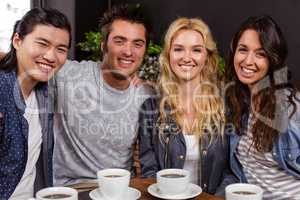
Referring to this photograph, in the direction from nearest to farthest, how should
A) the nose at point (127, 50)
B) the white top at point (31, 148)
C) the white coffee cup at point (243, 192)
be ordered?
the white coffee cup at point (243, 192)
the white top at point (31, 148)
the nose at point (127, 50)

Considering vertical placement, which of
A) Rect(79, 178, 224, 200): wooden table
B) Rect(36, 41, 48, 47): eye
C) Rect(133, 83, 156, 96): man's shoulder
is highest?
Rect(36, 41, 48, 47): eye

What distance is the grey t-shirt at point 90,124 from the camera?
2277 millimetres

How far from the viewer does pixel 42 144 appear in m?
2.09

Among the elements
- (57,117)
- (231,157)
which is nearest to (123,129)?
(57,117)

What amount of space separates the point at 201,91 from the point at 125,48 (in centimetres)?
47

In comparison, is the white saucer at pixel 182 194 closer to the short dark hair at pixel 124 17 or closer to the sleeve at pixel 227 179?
the sleeve at pixel 227 179

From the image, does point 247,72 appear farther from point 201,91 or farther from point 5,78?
point 5,78

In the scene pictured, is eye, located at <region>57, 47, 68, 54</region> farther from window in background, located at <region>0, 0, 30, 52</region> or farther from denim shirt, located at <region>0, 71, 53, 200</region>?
window in background, located at <region>0, 0, 30, 52</region>

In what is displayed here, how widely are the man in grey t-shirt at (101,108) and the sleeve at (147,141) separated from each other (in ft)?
0.13

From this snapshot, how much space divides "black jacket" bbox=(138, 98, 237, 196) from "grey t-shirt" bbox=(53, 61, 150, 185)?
0.33 feet

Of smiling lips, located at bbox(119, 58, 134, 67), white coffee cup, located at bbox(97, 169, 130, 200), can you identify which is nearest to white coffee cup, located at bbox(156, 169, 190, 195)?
white coffee cup, located at bbox(97, 169, 130, 200)

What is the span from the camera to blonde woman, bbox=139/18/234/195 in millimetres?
2170

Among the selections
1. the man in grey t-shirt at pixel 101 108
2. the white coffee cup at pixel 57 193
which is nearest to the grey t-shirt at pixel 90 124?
the man in grey t-shirt at pixel 101 108

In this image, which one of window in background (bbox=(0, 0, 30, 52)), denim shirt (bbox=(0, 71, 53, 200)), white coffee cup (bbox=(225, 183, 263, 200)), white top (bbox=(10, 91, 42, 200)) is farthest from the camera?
window in background (bbox=(0, 0, 30, 52))
